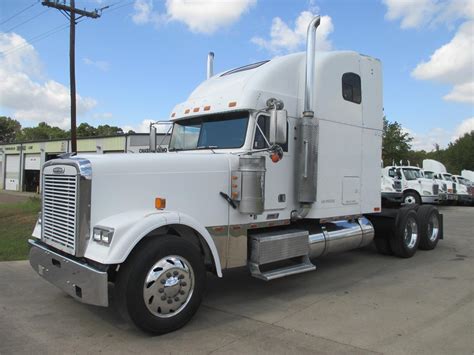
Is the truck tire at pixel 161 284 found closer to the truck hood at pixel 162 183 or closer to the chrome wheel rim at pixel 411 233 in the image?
the truck hood at pixel 162 183

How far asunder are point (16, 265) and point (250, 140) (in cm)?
526

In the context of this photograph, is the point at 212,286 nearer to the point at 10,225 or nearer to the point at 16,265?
the point at 16,265

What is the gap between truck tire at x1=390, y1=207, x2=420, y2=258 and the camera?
876 centimetres

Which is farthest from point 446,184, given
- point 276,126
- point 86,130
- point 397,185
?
point 86,130

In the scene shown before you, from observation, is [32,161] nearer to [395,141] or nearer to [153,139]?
[395,141]

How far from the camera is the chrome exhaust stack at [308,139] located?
6449 mm

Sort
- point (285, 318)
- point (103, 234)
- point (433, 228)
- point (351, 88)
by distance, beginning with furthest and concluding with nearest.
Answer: point (433, 228)
point (351, 88)
point (285, 318)
point (103, 234)

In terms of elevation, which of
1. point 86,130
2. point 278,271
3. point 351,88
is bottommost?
point 278,271

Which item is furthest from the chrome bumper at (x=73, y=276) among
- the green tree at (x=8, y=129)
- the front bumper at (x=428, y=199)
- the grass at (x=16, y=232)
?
the green tree at (x=8, y=129)

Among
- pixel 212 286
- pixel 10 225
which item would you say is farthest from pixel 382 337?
pixel 10 225

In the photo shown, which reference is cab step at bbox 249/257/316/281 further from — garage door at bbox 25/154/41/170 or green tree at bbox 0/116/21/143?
green tree at bbox 0/116/21/143

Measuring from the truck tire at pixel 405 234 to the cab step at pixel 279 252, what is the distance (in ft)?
Result: 9.88

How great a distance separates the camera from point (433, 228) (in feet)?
32.8

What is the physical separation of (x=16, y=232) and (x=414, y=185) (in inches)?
701
